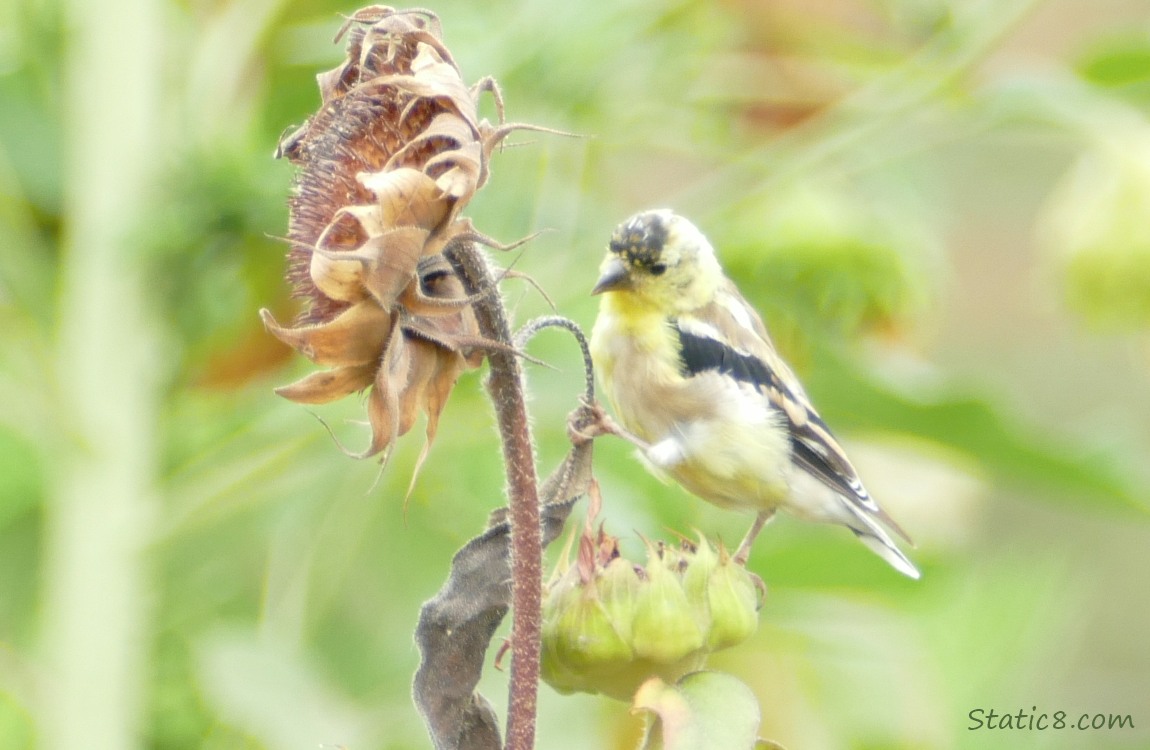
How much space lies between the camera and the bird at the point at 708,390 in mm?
1479

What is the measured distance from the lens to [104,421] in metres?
1.88

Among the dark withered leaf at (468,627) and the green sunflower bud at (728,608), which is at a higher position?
the green sunflower bud at (728,608)

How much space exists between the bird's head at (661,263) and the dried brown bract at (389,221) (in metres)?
0.56

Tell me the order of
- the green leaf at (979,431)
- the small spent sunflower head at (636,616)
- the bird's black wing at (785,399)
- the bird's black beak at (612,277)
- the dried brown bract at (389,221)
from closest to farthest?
the dried brown bract at (389,221) → the small spent sunflower head at (636,616) → the bird's black beak at (612,277) → the bird's black wing at (785,399) → the green leaf at (979,431)

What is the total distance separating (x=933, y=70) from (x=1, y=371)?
4.64 ft

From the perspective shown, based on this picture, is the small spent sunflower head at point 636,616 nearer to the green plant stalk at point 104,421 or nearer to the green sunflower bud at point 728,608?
the green sunflower bud at point 728,608

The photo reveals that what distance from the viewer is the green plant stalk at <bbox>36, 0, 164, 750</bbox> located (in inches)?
73.2

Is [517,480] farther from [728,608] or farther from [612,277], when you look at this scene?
[612,277]

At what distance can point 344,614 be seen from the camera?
2.45m

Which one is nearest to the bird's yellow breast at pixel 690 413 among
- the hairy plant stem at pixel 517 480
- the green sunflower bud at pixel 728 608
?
the green sunflower bud at pixel 728 608

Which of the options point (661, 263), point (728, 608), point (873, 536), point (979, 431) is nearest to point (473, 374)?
point (661, 263)

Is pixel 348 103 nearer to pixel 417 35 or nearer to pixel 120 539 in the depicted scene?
pixel 417 35

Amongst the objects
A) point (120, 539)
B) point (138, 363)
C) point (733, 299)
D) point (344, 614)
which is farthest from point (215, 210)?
point (344, 614)

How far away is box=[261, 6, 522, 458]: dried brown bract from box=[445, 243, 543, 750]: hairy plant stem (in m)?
0.01
